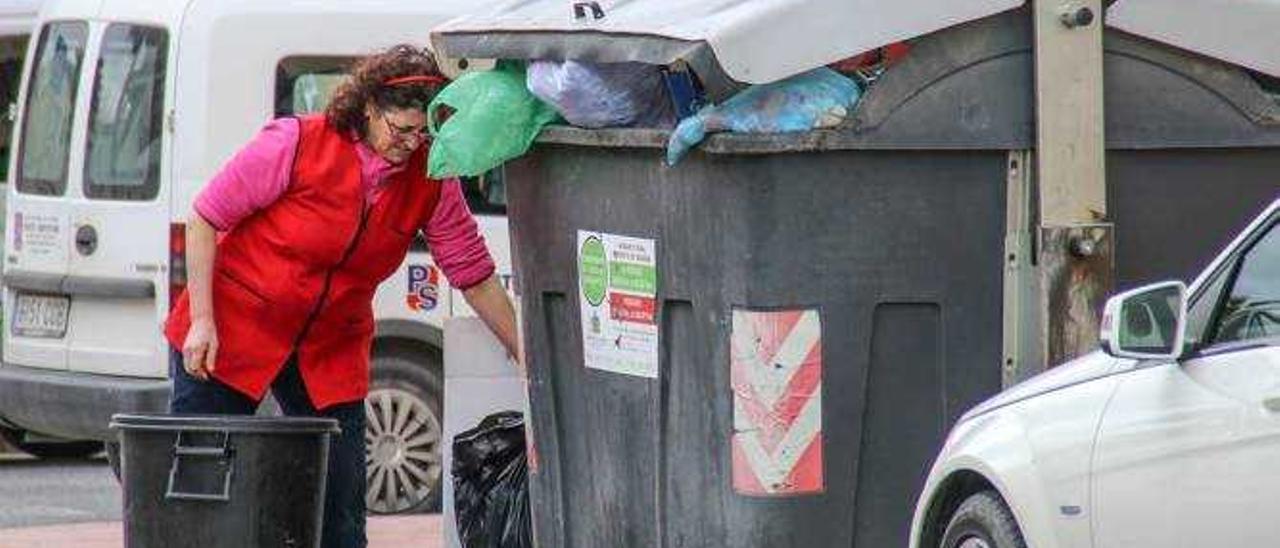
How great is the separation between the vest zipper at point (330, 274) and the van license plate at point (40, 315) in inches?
183

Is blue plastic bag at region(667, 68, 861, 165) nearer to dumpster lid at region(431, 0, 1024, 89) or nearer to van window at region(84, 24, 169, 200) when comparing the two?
dumpster lid at region(431, 0, 1024, 89)

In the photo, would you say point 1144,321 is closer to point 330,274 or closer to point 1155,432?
point 1155,432

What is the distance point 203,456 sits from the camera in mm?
7863

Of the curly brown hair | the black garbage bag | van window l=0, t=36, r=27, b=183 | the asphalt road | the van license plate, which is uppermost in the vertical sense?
van window l=0, t=36, r=27, b=183

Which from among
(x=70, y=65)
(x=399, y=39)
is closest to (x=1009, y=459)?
(x=399, y=39)

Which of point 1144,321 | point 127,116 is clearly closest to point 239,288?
point 1144,321

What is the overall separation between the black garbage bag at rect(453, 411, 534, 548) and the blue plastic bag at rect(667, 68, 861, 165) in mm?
1608

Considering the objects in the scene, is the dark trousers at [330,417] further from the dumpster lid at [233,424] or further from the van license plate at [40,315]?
the van license plate at [40,315]

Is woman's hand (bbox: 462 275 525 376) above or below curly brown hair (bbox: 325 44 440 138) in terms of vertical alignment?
below

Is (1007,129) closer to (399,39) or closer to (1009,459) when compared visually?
(1009,459)

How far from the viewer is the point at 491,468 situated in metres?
8.95

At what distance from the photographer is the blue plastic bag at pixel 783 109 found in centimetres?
752

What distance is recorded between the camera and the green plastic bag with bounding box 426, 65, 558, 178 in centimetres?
822

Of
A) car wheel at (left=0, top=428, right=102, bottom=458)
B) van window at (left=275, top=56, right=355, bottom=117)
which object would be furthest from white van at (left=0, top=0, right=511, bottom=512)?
car wheel at (left=0, top=428, right=102, bottom=458)
